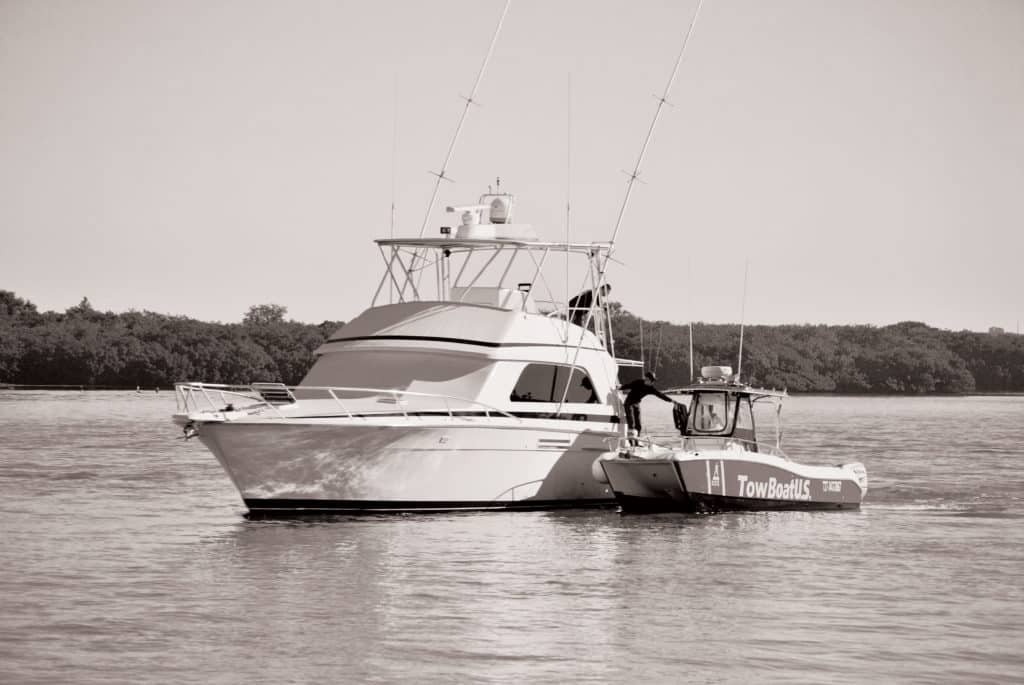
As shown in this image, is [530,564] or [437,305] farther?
[437,305]

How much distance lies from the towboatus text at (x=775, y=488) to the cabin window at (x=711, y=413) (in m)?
1.68

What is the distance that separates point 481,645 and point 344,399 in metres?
13.4

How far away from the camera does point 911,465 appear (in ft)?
160

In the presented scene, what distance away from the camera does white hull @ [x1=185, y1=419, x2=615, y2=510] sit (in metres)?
28.9

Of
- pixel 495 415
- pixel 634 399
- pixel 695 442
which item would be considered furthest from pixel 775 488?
pixel 495 415

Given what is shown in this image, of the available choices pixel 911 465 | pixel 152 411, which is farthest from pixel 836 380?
pixel 911 465

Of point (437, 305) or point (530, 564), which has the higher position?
point (437, 305)

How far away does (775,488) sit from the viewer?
32.0 m

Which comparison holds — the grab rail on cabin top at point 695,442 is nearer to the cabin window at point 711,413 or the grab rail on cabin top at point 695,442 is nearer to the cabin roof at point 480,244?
the cabin window at point 711,413

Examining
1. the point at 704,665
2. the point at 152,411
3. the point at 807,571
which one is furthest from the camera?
the point at 152,411

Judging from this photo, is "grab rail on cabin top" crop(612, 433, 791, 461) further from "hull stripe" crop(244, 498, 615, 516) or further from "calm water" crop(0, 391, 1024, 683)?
"hull stripe" crop(244, 498, 615, 516)

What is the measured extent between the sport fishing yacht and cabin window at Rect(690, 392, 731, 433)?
1.67m

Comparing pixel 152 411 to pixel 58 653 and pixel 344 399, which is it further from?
pixel 58 653

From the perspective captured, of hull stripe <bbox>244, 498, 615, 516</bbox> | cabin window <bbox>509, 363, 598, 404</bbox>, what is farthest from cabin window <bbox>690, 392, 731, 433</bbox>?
hull stripe <bbox>244, 498, 615, 516</bbox>
